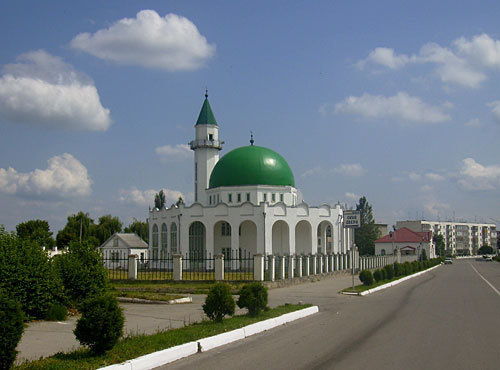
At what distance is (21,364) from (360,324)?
25.1 ft

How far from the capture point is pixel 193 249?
147 feet

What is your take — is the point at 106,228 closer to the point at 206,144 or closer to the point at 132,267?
the point at 206,144

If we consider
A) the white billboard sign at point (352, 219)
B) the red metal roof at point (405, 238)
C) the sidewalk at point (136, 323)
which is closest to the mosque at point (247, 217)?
the white billboard sign at point (352, 219)

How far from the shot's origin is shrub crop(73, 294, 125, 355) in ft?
26.0

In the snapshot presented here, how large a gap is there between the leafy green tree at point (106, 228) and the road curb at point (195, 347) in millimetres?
64149

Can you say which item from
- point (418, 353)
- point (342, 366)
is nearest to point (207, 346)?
point (342, 366)

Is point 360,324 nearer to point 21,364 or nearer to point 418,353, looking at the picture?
point 418,353

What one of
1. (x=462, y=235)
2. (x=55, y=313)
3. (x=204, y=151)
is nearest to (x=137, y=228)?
(x=204, y=151)

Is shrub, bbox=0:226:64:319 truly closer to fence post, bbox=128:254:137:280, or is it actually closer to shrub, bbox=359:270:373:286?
fence post, bbox=128:254:137:280

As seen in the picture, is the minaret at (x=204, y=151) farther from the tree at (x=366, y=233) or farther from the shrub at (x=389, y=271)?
the tree at (x=366, y=233)

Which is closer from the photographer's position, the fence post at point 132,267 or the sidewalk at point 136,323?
the sidewalk at point 136,323

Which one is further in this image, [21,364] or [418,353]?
[418,353]

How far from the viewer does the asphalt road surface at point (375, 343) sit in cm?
809

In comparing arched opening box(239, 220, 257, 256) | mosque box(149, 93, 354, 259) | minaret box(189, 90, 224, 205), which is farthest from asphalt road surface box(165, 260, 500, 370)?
minaret box(189, 90, 224, 205)
